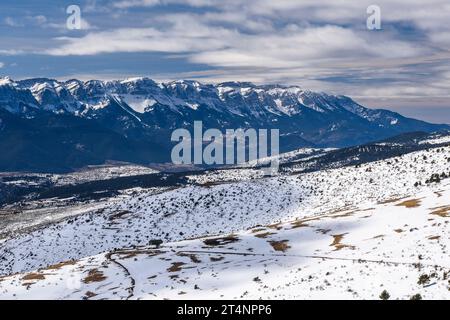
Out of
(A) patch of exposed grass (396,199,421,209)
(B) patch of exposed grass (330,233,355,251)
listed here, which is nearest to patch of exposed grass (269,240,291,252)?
(B) patch of exposed grass (330,233,355,251)

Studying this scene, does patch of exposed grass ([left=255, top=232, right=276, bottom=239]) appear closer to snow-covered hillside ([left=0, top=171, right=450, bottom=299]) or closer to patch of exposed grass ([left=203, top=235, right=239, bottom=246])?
snow-covered hillside ([left=0, top=171, right=450, bottom=299])

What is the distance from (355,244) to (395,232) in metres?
7.01

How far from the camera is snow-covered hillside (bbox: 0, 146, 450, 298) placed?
54219mm

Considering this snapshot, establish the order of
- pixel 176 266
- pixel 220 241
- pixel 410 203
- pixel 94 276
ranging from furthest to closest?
pixel 410 203 → pixel 220 241 → pixel 176 266 → pixel 94 276

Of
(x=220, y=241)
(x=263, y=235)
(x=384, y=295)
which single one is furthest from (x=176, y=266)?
(x=384, y=295)

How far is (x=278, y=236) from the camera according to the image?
93688mm

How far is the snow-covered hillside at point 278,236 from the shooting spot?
5422 cm

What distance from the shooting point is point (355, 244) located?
2916 inches

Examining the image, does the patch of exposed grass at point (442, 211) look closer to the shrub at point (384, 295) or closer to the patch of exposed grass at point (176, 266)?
the patch of exposed grass at point (176, 266)

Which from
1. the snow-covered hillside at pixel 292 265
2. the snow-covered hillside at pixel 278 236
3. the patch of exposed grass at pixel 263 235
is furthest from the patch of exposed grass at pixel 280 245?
the patch of exposed grass at pixel 263 235

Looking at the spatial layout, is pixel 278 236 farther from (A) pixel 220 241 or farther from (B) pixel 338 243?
(B) pixel 338 243

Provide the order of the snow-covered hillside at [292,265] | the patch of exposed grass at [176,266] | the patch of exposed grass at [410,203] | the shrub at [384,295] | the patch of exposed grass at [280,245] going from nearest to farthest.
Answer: the shrub at [384,295], the snow-covered hillside at [292,265], the patch of exposed grass at [176,266], the patch of exposed grass at [280,245], the patch of exposed grass at [410,203]
